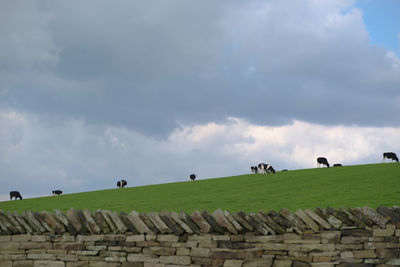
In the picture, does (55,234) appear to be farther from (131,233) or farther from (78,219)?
(131,233)

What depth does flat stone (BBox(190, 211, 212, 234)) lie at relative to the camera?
953 cm

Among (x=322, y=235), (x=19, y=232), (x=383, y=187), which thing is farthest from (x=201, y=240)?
(x=383, y=187)

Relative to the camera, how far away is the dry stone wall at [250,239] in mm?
9320

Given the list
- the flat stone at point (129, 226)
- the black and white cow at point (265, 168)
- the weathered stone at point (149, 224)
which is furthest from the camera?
the black and white cow at point (265, 168)

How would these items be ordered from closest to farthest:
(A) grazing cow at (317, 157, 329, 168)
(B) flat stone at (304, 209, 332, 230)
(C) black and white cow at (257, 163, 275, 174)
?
(B) flat stone at (304, 209, 332, 230) < (C) black and white cow at (257, 163, 275, 174) < (A) grazing cow at (317, 157, 329, 168)

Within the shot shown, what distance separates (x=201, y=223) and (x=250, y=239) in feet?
3.70

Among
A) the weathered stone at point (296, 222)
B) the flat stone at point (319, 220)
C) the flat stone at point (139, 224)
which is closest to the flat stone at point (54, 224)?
the flat stone at point (139, 224)

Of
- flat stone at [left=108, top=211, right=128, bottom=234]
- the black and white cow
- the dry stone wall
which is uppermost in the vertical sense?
the black and white cow

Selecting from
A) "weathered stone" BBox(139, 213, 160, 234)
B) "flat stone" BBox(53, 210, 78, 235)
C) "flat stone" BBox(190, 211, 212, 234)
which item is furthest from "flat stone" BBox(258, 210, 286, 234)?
"flat stone" BBox(53, 210, 78, 235)

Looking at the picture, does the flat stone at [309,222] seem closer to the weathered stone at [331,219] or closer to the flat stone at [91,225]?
the weathered stone at [331,219]

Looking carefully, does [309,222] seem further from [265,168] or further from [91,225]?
[265,168]

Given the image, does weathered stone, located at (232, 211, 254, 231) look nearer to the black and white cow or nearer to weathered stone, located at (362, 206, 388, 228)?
weathered stone, located at (362, 206, 388, 228)

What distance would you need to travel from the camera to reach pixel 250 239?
31.0 ft

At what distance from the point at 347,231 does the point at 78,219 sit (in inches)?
249
